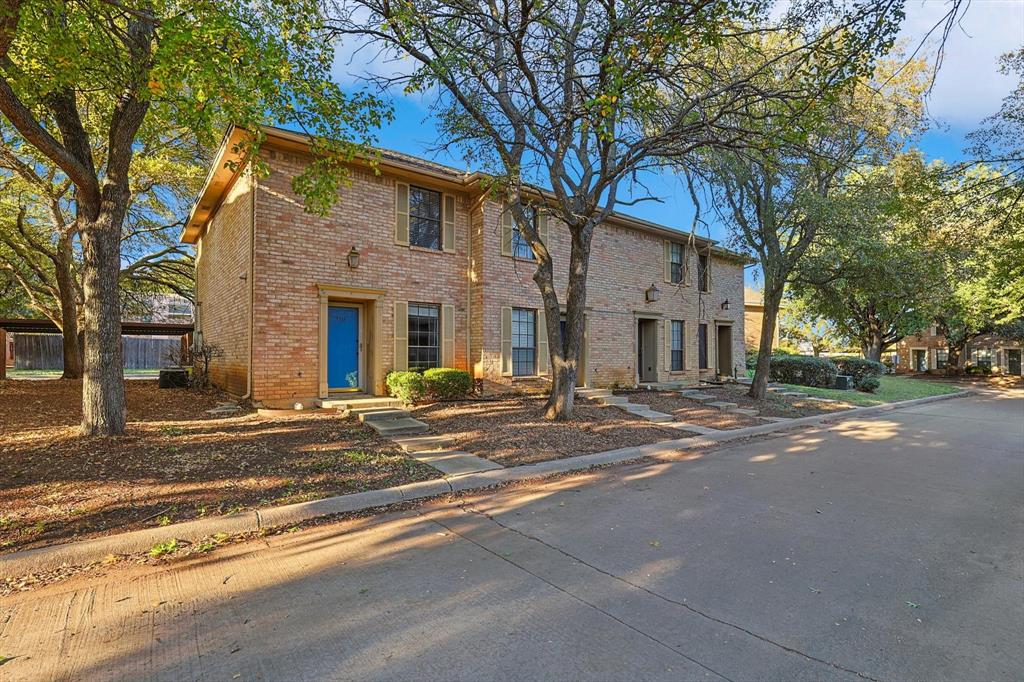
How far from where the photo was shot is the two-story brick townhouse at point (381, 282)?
32.4 feet

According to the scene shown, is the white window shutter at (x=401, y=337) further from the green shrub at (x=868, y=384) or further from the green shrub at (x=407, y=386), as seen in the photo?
the green shrub at (x=868, y=384)

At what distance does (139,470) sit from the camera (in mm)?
5586

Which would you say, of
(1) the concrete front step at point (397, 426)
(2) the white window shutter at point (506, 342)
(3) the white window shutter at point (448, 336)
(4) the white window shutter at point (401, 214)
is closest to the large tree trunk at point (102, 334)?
(1) the concrete front step at point (397, 426)

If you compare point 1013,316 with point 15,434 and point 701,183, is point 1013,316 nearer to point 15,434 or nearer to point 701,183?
point 701,183

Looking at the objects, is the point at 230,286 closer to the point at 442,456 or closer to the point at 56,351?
the point at 442,456

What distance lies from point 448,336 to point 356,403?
2993 millimetres

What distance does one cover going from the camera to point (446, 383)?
1078 centimetres

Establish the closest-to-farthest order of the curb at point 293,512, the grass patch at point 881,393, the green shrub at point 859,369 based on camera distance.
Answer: the curb at point 293,512 → the grass patch at point 881,393 → the green shrub at point 859,369

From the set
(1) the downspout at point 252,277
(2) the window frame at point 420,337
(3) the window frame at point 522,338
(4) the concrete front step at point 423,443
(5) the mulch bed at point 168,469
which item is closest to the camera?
(5) the mulch bed at point 168,469

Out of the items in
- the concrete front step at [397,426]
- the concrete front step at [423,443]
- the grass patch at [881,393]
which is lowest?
the grass patch at [881,393]

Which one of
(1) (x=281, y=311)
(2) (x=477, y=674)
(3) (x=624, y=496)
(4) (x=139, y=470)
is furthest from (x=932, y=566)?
(1) (x=281, y=311)

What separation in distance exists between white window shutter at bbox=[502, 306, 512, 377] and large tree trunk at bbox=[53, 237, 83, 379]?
1418 cm

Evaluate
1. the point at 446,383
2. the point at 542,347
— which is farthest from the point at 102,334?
the point at 542,347

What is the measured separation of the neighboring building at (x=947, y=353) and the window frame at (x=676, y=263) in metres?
23.1
